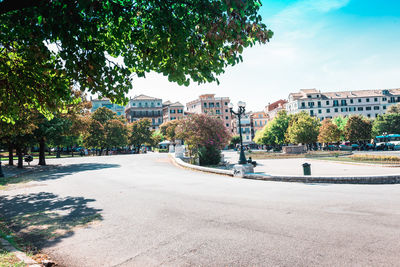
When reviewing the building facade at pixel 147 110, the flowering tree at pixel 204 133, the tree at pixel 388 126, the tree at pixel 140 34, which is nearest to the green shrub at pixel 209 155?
the flowering tree at pixel 204 133

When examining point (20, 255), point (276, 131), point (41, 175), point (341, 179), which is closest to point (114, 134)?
point (41, 175)

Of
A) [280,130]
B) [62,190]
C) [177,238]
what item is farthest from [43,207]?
[280,130]

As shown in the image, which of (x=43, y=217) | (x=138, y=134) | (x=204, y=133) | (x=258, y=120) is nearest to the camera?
(x=43, y=217)

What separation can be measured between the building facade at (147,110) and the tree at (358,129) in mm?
65232

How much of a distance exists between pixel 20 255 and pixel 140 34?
519 cm

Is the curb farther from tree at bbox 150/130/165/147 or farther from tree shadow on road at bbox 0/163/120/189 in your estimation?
tree at bbox 150/130/165/147

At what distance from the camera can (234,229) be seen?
536cm

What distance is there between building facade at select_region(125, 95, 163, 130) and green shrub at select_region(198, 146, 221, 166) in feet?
245

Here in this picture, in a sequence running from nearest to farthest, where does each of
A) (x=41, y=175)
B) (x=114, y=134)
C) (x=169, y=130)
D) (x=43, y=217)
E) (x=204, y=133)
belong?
1. (x=43, y=217)
2. (x=41, y=175)
3. (x=204, y=133)
4. (x=114, y=134)
5. (x=169, y=130)

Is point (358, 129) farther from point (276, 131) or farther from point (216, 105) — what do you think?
point (216, 105)

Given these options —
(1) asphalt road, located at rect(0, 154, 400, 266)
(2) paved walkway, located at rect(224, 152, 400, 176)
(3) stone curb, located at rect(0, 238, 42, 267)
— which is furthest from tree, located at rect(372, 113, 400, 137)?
(3) stone curb, located at rect(0, 238, 42, 267)

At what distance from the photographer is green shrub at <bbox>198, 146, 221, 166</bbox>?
2334 centimetres

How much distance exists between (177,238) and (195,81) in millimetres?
3785

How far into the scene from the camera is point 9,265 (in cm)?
391
